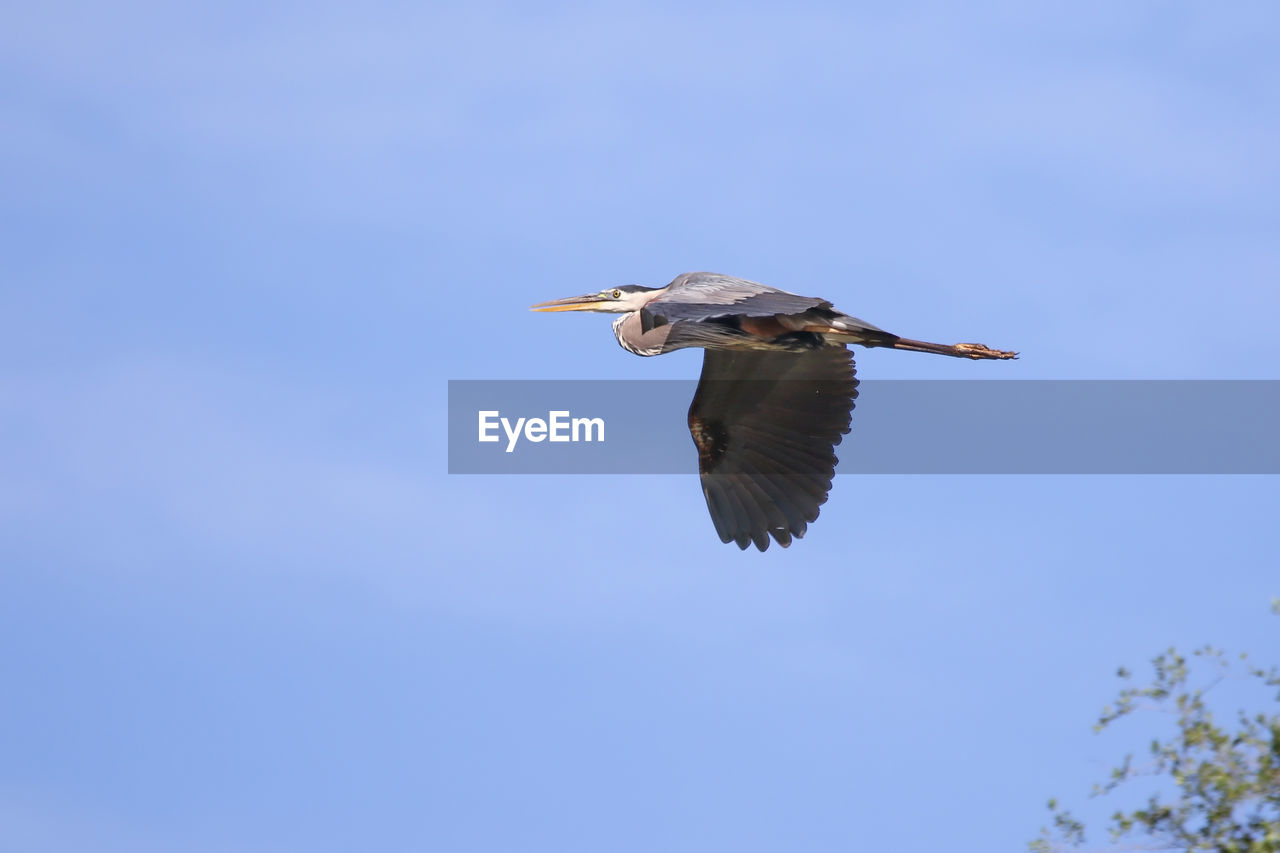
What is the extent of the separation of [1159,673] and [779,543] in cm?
495

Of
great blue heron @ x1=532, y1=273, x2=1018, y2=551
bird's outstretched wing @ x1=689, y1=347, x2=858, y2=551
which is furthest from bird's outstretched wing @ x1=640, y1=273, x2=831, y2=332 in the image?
bird's outstretched wing @ x1=689, y1=347, x2=858, y2=551

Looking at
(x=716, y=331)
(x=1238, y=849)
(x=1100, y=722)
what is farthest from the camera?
(x=716, y=331)

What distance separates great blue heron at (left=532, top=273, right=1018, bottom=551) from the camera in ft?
36.8

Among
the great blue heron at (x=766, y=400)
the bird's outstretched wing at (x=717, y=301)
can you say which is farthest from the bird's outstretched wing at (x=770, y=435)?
the bird's outstretched wing at (x=717, y=301)

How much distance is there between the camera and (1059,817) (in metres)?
7.04

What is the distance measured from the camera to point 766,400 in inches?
475

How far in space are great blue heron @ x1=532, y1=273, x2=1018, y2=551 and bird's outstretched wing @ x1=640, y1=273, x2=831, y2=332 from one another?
0.04 metres

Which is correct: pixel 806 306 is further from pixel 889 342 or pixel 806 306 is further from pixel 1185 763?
pixel 1185 763

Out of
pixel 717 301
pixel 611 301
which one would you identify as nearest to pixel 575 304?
pixel 611 301

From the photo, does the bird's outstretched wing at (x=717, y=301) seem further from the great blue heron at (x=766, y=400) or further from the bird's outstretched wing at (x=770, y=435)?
the bird's outstretched wing at (x=770, y=435)

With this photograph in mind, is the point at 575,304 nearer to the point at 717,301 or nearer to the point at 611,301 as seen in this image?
the point at 611,301

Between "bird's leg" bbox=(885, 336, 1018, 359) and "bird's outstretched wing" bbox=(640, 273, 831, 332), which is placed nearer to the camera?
"bird's outstretched wing" bbox=(640, 273, 831, 332)

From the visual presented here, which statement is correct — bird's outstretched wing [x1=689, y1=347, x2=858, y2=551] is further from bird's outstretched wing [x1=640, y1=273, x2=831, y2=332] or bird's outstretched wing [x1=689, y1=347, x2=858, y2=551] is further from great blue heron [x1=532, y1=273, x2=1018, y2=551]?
bird's outstretched wing [x1=640, y1=273, x2=831, y2=332]

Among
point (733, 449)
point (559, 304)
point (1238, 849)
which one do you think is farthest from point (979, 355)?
point (1238, 849)
